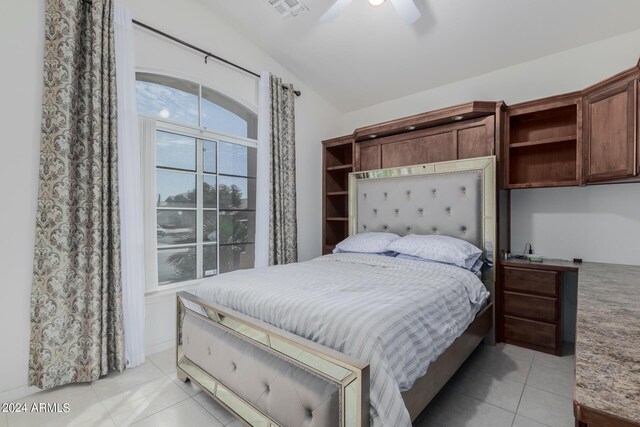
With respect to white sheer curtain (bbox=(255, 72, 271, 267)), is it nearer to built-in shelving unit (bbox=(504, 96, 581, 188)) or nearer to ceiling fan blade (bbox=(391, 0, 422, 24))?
ceiling fan blade (bbox=(391, 0, 422, 24))

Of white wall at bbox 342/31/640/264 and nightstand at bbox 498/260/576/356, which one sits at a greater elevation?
white wall at bbox 342/31/640/264

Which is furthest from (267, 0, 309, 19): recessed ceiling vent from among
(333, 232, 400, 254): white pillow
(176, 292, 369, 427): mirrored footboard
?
(176, 292, 369, 427): mirrored footboard

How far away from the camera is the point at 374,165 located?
3617 mm

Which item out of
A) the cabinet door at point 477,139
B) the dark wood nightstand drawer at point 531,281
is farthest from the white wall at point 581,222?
the cabinet door at point 477,139

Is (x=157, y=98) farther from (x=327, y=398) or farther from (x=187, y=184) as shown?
(x=327, y=398)

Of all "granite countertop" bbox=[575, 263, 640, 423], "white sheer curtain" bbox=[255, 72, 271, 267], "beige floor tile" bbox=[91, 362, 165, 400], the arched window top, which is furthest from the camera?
"white sheer curtain" bbox=[255, 72, 271, 267]

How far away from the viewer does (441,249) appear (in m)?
2.52

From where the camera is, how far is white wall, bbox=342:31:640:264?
2426 mm

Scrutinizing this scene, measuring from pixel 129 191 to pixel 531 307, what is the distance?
3446 mm

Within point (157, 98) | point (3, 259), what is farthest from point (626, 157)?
point (3, 259)

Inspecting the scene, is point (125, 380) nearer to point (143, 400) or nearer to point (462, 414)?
point (143, 400)

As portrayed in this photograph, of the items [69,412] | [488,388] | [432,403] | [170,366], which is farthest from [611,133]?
[69,412]

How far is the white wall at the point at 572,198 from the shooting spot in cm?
243

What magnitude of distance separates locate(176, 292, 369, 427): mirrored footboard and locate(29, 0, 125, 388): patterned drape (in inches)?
26.6
